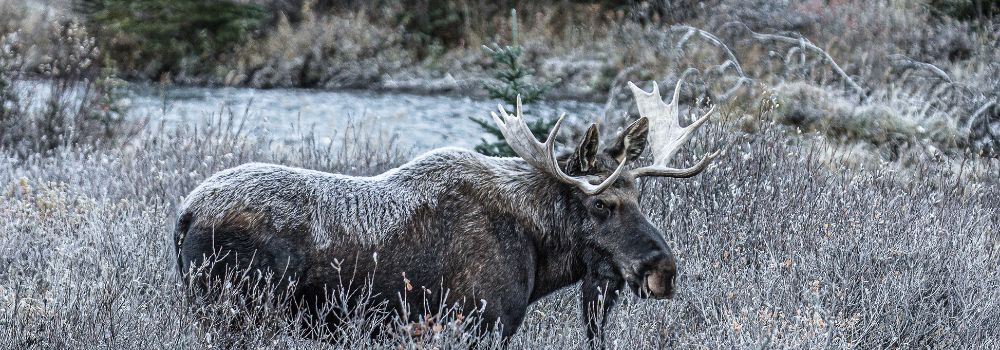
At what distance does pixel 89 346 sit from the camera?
13.0ft

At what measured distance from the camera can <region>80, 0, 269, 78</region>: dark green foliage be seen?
755 inches

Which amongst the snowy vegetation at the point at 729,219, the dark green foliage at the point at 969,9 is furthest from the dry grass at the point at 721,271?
the dark green foliage at the point at 969,9

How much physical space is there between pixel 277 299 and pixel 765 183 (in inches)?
122

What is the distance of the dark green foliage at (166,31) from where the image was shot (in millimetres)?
19172

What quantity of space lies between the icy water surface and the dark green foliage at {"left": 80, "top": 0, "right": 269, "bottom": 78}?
1831mm

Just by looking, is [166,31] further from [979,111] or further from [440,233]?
[440,233]

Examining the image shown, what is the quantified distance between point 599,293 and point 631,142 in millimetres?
641

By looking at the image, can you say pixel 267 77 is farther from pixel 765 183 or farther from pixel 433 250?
pixel 433 250

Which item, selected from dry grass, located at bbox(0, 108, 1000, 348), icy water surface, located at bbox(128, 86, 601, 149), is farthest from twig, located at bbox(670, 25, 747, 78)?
dry grass, located at bbox(0, 108, 1000, 348)

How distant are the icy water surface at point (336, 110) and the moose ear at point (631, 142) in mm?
7610

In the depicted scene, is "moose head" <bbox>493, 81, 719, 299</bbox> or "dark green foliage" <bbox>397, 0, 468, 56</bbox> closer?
"moose head" <bbox>493, 81, 719, 299</bbox>

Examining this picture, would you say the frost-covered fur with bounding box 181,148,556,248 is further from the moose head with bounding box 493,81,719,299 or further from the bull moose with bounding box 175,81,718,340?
the moose head with bounding box 493,81,719,299

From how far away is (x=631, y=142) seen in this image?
4484mm

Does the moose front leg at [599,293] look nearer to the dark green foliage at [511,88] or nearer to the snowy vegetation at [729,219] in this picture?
the snowy vegetation at [729,219]
